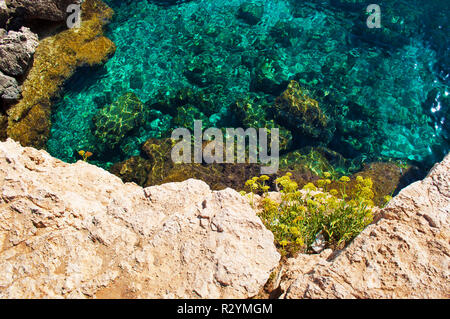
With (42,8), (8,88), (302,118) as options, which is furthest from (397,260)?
(42,8)

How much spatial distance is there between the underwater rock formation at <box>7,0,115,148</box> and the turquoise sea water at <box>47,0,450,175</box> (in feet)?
0.99

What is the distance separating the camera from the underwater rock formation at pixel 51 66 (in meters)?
7.98

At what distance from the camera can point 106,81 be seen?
9.34 meters

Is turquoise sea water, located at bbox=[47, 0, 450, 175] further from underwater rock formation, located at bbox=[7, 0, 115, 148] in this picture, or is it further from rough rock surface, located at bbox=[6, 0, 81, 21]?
rough rock surface, located at bbox=[6, 0, 81, 21]

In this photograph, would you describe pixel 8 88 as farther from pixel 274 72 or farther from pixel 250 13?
pixel 250 13

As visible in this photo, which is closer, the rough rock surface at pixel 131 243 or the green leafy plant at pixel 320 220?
the rough rock surface at pixel 131 243

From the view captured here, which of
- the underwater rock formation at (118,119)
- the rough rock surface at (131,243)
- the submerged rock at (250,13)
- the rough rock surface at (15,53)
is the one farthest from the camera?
the submerged rock at (250,13)

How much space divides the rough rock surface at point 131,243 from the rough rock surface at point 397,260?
64cm

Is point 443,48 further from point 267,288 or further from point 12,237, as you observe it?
point 12,237

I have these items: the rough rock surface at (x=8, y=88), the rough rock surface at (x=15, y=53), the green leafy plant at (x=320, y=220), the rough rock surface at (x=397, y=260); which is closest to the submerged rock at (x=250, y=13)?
the rough rock surface at (x=15, y=53)

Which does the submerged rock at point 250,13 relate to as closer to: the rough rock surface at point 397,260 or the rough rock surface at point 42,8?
the rough rock surface at point 42,8

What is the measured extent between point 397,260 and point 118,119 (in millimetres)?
7143

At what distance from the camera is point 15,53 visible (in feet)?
26.0

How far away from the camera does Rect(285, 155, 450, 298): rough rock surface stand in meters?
3.15
